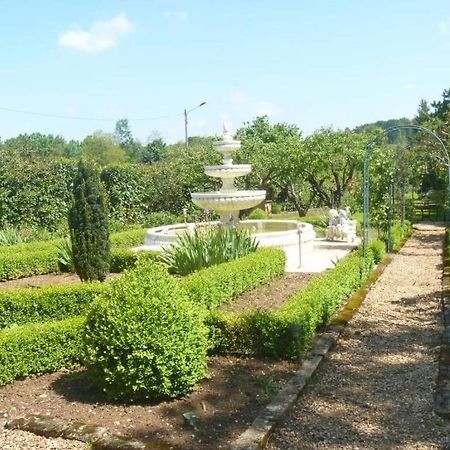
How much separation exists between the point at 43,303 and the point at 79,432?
347 cm

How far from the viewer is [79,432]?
4.49 metres

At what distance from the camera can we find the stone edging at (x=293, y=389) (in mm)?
4250

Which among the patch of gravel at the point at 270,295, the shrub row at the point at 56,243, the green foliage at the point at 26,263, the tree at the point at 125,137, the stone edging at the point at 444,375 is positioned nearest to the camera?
the stone edging at the point at 444,375

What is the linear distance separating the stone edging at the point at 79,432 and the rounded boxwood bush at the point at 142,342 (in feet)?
1.87

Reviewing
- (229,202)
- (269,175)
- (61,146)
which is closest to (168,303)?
(229,202)

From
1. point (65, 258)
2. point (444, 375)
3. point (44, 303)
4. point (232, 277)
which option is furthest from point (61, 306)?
point (65, 258)

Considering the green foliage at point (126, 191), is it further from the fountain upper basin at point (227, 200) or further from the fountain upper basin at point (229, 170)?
the fountain upper basin at point (227, 200)

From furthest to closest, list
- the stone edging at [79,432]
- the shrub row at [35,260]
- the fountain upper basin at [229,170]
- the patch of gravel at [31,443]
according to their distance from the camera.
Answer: the fountain upper basin at [229,170]
the shrub row at [35,260]
the patch of gravel at [31,443]
the stone edging at [79,432]

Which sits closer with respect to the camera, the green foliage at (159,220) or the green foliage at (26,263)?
the green foliage at (26,263)

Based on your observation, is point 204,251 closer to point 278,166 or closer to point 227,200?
point 227,200

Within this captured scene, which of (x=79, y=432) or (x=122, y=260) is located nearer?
(x=79, y=432)

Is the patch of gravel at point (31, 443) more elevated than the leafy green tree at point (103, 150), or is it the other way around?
the leafy green tree at point (103, 150)

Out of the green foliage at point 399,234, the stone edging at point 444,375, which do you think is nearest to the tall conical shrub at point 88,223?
the stone edging at point 444,375

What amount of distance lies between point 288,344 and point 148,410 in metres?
1.87
